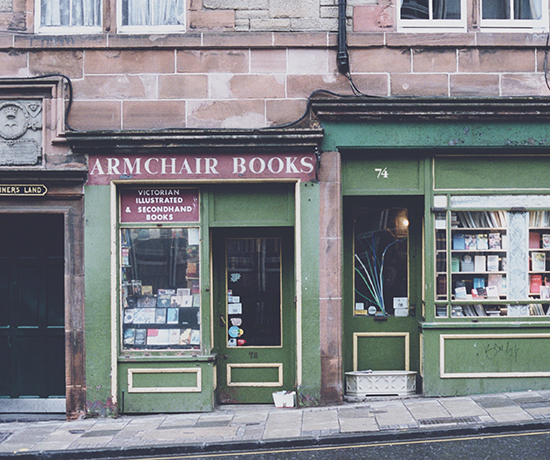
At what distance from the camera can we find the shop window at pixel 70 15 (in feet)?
29.6

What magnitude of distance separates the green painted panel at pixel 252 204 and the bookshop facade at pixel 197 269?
15 millimetres

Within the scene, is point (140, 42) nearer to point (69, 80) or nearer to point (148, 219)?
point (69, 80)

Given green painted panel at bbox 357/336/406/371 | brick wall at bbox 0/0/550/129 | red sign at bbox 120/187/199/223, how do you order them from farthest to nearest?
green painted panel at bbox 357/336/406/371 → red sign at bbox 120/187/199/223 → brick wall at bbox 0/0/550/129

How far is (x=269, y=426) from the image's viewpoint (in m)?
7.79

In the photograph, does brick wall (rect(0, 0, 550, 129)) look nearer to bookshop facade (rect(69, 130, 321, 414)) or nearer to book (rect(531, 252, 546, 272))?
bookshop facade (rect(69, 130, 321, 414))

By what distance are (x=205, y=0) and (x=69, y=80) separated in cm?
233

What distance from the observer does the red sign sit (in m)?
8.85

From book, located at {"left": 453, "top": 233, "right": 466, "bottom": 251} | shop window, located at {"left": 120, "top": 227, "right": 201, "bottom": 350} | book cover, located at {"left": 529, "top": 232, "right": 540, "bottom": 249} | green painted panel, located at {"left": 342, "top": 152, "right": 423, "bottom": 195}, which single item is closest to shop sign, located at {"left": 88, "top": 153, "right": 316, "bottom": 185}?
green painted panel, located at {"left": 342, "top": 152, "right": 423, "bottom": 195}

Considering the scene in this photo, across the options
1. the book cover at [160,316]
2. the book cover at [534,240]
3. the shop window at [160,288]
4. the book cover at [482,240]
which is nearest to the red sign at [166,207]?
the shop window at [160,288]

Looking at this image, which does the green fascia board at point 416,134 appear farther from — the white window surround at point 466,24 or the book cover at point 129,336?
the book cover at point 129,336

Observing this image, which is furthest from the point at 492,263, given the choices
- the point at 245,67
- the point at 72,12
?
the point at 72,12

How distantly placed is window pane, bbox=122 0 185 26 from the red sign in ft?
8.34

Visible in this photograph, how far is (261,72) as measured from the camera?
28.8 ft

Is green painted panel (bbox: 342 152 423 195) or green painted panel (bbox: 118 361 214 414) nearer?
green painted panel (bbox: 118 361 214 414)
